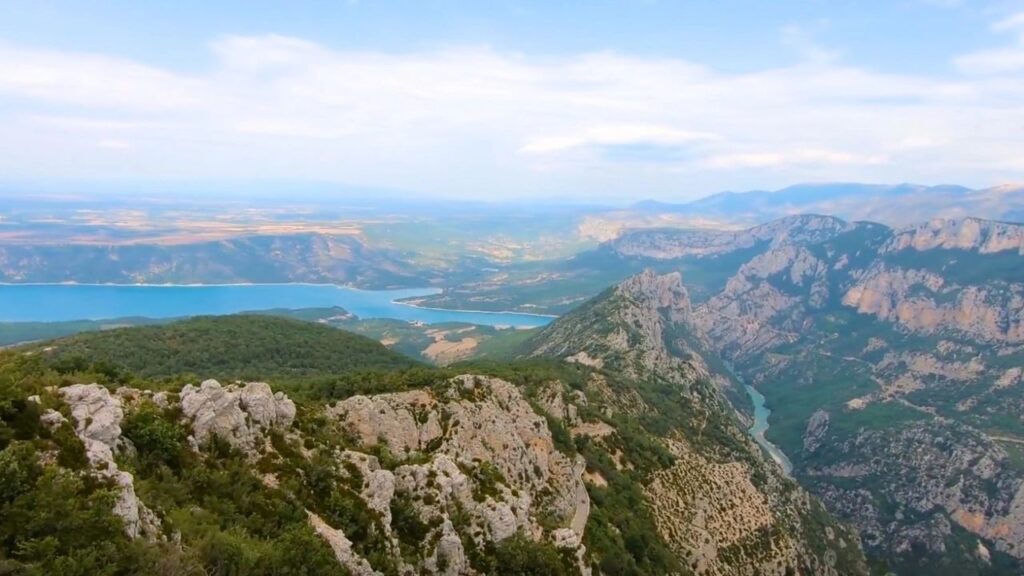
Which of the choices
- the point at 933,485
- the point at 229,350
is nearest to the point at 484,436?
the point at 229,350

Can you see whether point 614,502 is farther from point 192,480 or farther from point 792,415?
point 792,415

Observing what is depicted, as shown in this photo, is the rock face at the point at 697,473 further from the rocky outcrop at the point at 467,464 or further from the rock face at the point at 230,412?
the rock face at the point at 230,412

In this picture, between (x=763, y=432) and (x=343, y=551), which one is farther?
(x=763, y=432)

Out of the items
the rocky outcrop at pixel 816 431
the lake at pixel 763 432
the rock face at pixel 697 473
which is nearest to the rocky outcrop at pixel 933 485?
the lake at pixel 763 432

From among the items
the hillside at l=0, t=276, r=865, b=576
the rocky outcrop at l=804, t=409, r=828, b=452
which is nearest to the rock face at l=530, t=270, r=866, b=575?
the hillside at l=0, t=276, r=865, b=576

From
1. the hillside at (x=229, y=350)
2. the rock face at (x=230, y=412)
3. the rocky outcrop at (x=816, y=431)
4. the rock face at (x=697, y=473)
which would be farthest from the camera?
the rocky outcrop at (x=816, y=431)

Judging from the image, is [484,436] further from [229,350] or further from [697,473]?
[229,350]
